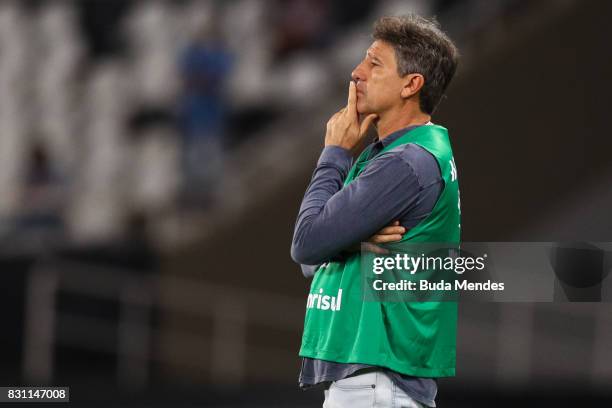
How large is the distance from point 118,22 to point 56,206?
→ 301cm

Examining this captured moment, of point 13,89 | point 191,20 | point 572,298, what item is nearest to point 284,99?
point 191,20

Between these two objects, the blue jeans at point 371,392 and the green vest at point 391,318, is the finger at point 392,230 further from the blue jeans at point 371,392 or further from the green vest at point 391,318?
the blue jeans at point 371,392

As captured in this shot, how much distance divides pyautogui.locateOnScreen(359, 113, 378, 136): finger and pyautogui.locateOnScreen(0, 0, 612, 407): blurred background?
382 cm

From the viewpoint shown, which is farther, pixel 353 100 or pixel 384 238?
pixel 353 100

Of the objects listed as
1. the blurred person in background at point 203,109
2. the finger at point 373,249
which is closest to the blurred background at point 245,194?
the blurred person in background at point 203,109

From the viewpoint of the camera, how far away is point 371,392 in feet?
10.2

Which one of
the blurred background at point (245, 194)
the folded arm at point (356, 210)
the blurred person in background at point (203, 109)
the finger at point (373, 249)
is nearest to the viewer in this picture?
the folded arm at point (356, 210)

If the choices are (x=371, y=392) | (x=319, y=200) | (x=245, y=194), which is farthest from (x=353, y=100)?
(x=245, y=194)

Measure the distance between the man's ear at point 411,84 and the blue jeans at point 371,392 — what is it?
755 millimetres

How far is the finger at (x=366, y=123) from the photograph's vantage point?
3215 millimetres

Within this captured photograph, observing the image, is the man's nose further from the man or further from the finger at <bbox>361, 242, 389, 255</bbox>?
the finger at <bbox>361, 242, 389, 255</bbox>

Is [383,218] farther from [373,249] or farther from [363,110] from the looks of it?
[363,110]

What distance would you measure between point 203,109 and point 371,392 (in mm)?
6486

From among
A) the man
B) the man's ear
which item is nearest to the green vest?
the man
